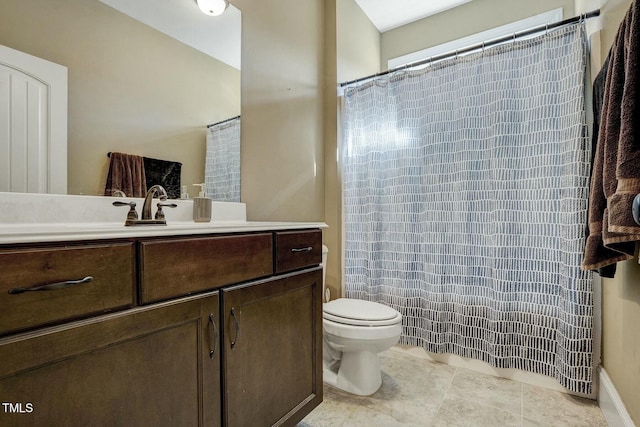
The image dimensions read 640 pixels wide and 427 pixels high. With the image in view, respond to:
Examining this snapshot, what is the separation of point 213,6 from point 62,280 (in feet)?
4.87

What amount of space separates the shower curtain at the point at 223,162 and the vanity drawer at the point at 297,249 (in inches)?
21.1

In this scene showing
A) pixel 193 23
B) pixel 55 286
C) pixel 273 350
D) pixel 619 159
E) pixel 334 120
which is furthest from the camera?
pixel 334 120

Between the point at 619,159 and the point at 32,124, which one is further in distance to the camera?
the point at 32,124

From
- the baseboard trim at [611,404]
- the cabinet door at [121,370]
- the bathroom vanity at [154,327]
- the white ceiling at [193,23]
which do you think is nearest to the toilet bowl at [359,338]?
the bathroom vanity at [154,327]

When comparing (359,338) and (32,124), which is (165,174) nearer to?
(32,124)

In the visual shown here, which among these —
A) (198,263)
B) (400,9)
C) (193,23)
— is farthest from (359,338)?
(400,9)

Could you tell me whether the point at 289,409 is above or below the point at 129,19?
below

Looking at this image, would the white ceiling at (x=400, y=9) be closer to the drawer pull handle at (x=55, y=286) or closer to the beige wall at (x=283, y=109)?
the beige wall at (x=283, y=109)

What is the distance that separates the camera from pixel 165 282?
2.67 ft

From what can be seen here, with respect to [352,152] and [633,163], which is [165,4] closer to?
[352,152]

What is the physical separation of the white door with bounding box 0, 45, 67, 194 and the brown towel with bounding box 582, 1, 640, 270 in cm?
169

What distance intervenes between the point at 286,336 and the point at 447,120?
1.59 meters

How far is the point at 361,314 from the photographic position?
63.0 inches

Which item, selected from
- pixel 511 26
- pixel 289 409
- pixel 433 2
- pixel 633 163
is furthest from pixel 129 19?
pixel 511 26
